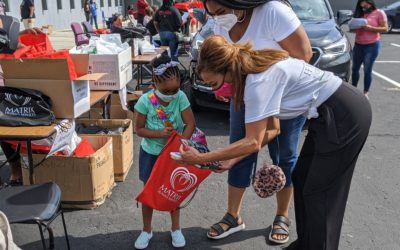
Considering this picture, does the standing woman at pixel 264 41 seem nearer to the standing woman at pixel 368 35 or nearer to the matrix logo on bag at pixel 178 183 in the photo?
the matrix logo on bag at pixel 178 183

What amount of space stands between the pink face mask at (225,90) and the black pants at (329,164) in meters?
0.46

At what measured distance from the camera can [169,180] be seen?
104 inches

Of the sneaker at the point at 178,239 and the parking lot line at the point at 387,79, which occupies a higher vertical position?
the sneaker at the point at 178,239

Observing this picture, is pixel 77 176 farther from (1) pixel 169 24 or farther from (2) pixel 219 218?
(1) pixel 169 24

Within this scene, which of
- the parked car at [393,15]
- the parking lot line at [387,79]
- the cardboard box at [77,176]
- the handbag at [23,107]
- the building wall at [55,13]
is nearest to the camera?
the handbag at [23,107]

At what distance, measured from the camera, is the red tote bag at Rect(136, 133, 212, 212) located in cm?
259

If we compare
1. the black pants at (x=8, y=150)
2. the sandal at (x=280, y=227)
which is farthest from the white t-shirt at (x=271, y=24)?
the black pants at (x=8, y=150)

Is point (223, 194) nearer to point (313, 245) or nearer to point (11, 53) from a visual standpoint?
point (313, 245)

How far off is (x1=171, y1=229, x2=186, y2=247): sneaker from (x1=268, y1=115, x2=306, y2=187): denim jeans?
0.82 meters

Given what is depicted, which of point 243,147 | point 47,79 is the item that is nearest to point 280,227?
point 243,147

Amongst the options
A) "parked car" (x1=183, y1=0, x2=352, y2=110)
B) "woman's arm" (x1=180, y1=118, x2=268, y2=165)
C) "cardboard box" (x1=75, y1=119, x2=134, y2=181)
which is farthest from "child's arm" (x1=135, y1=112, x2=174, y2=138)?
"parked car" (x1=183, y1=0, x2=352, y2=110)

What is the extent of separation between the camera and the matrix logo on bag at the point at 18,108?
113 inches

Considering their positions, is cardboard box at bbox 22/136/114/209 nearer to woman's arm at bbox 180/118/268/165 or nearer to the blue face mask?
the blue face mask

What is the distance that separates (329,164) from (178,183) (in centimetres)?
92
